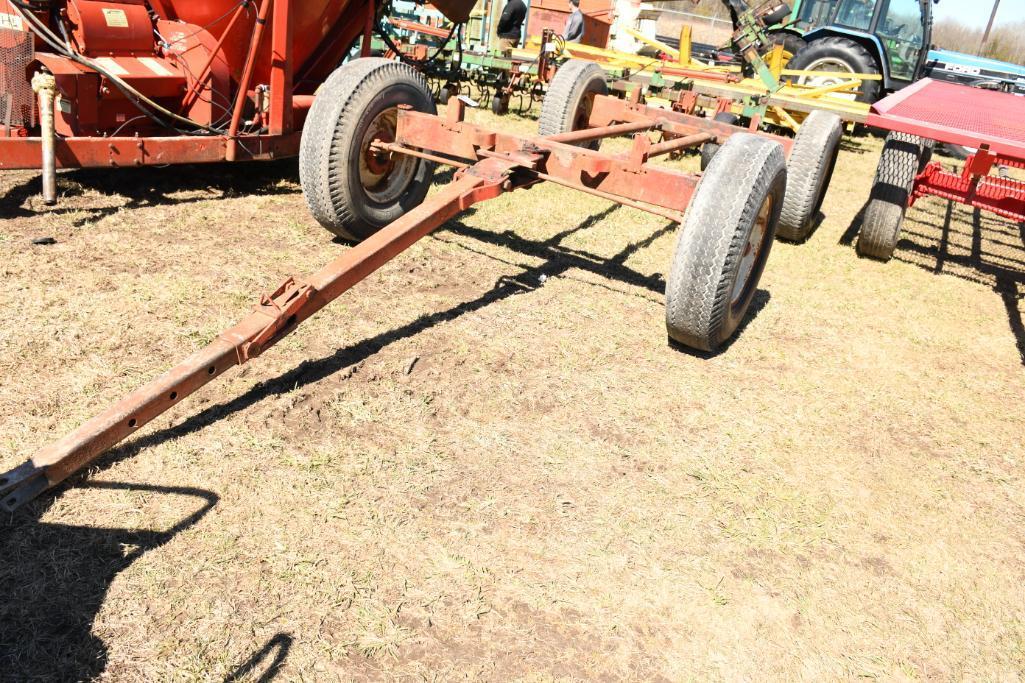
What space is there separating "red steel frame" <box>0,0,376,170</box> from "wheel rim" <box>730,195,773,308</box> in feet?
10.7

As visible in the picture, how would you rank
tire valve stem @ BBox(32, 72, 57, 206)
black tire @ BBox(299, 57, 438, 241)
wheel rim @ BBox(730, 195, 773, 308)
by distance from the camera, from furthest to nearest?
black tire @ BBox(299, 57, 438, 241) < tire valve stem @ BBox(32, 72, 57, 206) < wheel rim @ BBox(730, 195, 773, 308)

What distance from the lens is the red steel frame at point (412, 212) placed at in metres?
2.33

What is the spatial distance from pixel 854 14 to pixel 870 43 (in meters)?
0.58

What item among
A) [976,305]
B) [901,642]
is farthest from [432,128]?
[976,305]

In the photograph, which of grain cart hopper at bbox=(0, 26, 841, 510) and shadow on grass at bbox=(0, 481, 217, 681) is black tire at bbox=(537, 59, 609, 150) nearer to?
grain cart hopper at bbox=(0, 26, 841, 510)

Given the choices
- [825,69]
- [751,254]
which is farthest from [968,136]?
[825,69]

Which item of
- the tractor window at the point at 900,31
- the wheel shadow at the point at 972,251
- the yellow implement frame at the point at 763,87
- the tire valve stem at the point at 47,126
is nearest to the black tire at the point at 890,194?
the wheel shadow at the point at 972,251

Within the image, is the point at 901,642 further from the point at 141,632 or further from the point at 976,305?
the point at 976,305

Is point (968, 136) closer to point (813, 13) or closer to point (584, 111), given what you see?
point (584, 111)

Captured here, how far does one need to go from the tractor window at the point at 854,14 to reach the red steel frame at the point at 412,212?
30.6 feet

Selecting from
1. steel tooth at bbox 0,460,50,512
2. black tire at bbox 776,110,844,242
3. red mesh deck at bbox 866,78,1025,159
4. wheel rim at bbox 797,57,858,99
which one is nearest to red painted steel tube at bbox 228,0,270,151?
steel tooth at bbox 0,460,50,512

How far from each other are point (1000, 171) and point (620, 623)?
10320mm

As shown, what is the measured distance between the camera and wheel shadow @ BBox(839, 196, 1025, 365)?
6.00 meters

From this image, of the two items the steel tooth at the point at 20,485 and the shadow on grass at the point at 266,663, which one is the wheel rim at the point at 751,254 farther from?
the steel tooth at the point at 20,485
